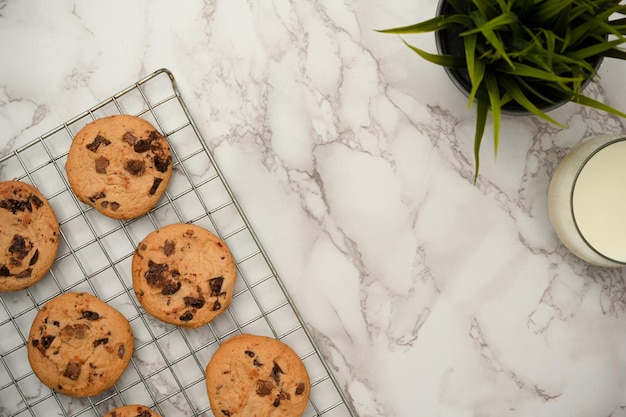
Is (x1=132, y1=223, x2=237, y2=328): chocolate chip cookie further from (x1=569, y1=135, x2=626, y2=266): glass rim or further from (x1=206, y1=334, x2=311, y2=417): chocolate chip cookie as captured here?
(x1=569, y1=135, x2=626, y2=266): glass rim

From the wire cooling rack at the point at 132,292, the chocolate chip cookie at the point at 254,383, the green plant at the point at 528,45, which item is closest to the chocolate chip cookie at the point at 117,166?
the wire cooling rack at the point at 132,292

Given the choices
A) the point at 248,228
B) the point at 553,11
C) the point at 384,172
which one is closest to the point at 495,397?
the point at 384,172

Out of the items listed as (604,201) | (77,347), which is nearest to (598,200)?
(604,201)

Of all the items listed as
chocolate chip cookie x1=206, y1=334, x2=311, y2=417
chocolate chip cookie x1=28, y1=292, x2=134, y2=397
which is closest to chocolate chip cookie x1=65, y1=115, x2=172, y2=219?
chocolate chip cookie x1=28, y1=292, x2=134, y2=397

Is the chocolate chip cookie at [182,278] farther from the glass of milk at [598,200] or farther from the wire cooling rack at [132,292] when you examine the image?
the glass of milk at [598,200]

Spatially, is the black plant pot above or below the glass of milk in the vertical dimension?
above

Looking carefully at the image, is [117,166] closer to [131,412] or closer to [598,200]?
[131,412]

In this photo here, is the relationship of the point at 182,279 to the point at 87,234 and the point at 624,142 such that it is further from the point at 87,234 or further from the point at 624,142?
the point at 624,142

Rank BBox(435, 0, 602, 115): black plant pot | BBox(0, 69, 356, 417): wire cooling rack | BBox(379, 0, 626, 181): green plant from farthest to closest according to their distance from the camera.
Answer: BBox(0, 69, 356, 417): wire cooling rack, BBox(435, 0, 602, 115): black plant pot, BBox(379, 0, 626, 181): green plant
